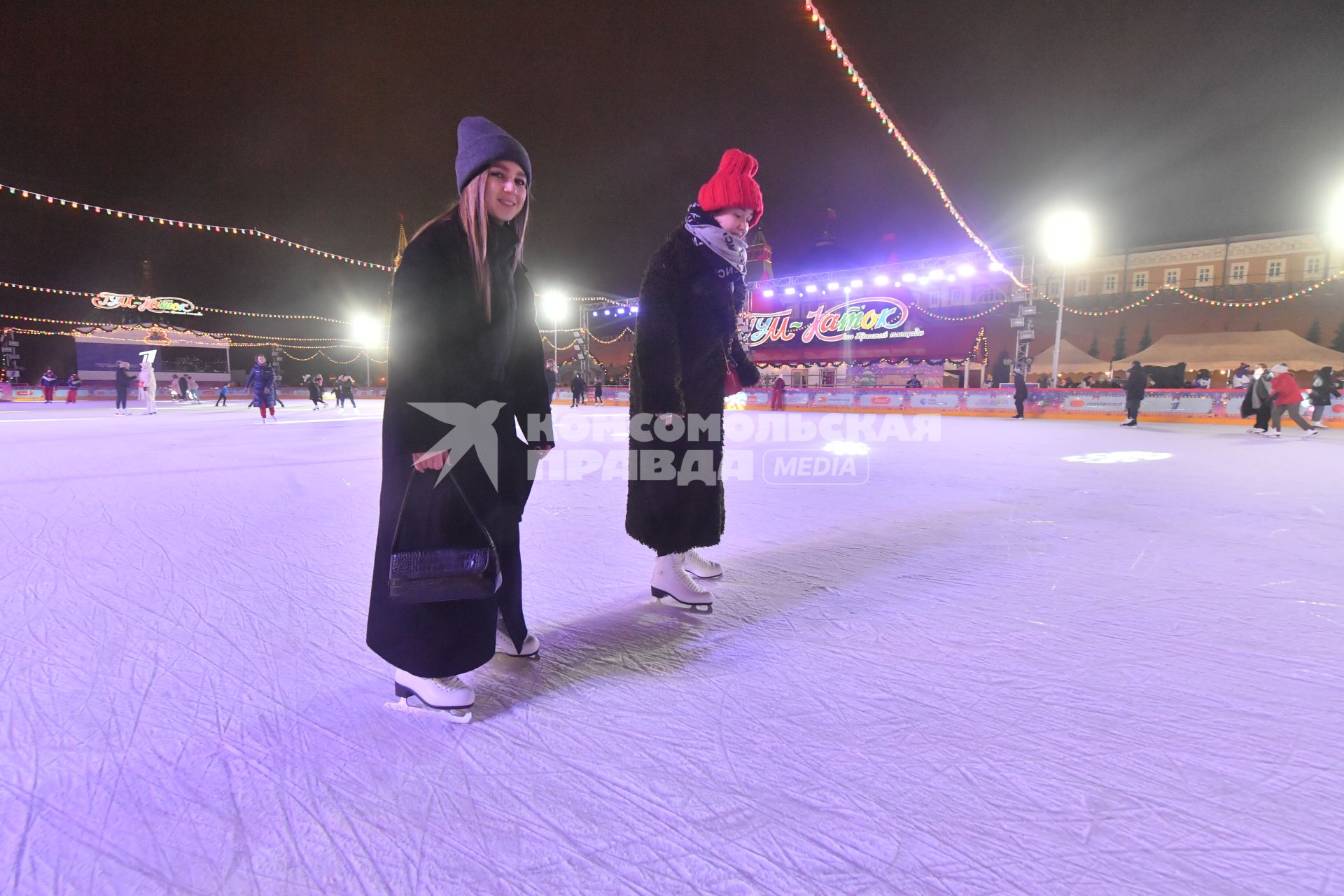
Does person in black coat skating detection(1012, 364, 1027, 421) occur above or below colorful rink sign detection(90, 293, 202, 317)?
below

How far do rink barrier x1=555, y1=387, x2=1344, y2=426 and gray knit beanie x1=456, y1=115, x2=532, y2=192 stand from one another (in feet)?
32.3

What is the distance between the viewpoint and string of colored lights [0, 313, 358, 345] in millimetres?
18625

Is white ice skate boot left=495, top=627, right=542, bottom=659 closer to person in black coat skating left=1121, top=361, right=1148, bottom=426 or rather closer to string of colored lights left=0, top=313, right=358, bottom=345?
person in black coat skating left=1121, top=361, right=1148, bottom=426

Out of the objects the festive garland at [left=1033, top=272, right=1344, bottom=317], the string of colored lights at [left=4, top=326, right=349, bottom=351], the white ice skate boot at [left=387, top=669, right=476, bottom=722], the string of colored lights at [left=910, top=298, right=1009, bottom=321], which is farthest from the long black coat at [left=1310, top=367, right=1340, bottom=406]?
the string of colored lights at [left=4, top=326, right=349, bottom=351]

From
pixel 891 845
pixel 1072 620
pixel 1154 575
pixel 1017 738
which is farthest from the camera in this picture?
pixel 1154 575

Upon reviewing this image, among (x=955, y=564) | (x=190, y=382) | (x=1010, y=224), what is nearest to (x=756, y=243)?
(x=1010, y=224)

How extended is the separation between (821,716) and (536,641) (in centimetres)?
68

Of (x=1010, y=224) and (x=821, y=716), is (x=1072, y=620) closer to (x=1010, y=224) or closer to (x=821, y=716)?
(x=821, y=716)

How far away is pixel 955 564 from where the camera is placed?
2154 millimetres

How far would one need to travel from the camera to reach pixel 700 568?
79.3 inches

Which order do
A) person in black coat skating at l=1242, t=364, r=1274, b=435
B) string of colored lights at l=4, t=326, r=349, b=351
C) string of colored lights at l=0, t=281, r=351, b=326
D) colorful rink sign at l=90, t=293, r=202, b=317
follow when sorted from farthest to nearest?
colorful rink sign at l=90, t=293, r=202, b=317, string of colored lights at l=4, t=326, r=349, b=351, string of colored lights at l=0, t=281, r=351, b=326, person in black coat skating at l=1242, t=364, r=1274, b=435

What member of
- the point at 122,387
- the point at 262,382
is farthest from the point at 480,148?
the point at 122,387

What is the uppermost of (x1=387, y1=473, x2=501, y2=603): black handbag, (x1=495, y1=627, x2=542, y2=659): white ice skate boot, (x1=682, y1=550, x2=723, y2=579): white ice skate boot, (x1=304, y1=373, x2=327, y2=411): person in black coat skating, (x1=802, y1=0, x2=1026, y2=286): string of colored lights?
(x1=802, y1=0, x2=1026, y2=286): string of colored lights

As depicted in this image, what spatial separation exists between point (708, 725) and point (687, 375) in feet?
3.09
